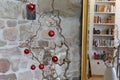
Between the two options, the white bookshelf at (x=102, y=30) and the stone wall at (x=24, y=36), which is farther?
the white bookshelf at (x=102, y=30)

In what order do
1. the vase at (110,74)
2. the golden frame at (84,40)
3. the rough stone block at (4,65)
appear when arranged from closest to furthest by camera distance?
the rough stone block at (4,65) < the vase at (110,74) < the golden frame at (84,40)

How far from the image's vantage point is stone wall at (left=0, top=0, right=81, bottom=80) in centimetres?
198

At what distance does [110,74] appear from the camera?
2.11 meters

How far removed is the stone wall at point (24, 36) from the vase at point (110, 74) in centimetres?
34

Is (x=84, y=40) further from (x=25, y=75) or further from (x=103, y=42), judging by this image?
(x=25, y=75)

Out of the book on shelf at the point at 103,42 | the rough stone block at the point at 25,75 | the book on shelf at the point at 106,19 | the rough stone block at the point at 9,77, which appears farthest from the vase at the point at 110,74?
the rough stone block at the point at 9,77

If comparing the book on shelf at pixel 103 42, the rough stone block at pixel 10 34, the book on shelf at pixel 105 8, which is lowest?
the book on shelf at pixel 103 42

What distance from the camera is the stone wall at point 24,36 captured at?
198 cm

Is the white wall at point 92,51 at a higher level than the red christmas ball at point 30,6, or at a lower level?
lower

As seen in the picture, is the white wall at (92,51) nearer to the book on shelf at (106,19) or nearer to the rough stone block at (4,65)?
the book on shelf at (106,19)

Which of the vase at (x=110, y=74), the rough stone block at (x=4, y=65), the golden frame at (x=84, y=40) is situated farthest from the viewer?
the golden frame at (x=84, y=40)

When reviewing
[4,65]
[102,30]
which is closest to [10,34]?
[4,65]

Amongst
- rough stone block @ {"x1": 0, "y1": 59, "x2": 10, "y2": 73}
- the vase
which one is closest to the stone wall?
rough stone block @ {"x1": 0, "y1": 59, "x2": 10, "y2": 73}

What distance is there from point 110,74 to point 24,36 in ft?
3.11
